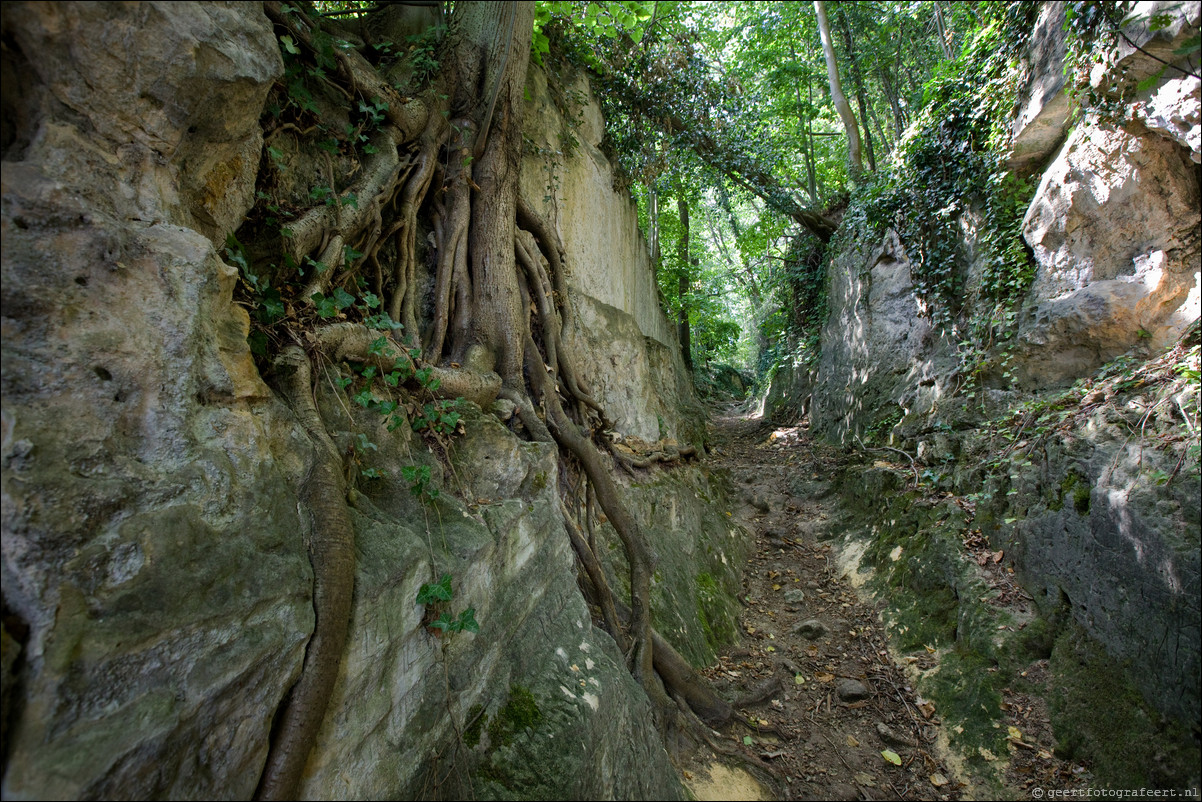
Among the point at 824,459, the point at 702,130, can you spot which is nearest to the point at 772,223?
the point at 702,130

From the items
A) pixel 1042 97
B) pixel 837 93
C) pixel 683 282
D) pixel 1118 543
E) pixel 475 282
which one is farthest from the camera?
pixel 683 282

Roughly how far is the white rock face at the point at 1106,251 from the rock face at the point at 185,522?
16.3 feet

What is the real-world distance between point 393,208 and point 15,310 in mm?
2746

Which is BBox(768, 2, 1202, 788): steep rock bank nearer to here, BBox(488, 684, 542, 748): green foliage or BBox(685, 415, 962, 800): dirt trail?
BBox(685, 415, 962, 800): dirt trail

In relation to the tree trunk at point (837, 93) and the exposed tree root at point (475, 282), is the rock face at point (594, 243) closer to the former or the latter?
the exposed tree root at point (475, 282)

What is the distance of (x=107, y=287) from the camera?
176 cm

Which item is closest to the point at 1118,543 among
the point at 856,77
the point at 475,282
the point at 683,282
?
the point at 475,282

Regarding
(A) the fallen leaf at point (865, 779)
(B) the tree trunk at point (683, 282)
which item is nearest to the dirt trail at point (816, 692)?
(A) the fallen leaf at point (865, 779)

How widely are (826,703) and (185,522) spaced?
4214 millimetres

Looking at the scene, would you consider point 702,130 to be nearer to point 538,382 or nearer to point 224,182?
point 538,382

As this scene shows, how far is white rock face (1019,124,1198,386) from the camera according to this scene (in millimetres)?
4359

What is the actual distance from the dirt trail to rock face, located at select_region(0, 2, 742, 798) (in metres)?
1.07

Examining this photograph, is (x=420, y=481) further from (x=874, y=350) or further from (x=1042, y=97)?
(x=874, y=350)

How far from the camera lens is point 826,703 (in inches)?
160
